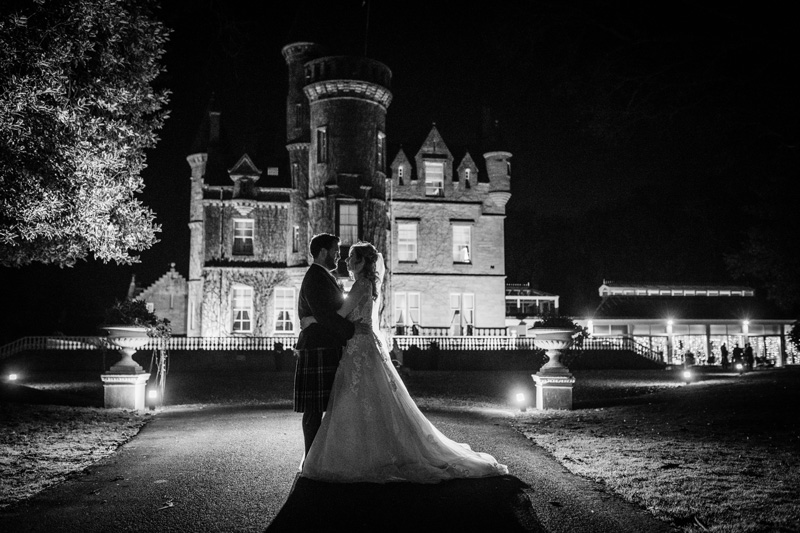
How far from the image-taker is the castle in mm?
33781

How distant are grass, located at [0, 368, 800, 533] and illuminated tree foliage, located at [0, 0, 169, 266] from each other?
3137mm

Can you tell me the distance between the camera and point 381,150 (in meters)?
35.5

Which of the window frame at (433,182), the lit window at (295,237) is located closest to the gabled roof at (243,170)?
the lit window at (295,237)

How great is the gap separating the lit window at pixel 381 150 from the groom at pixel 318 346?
95.4 ft

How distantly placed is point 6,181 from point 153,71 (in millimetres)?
3780

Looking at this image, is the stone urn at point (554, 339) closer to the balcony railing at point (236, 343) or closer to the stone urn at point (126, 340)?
the stone urn at point (126, 340)

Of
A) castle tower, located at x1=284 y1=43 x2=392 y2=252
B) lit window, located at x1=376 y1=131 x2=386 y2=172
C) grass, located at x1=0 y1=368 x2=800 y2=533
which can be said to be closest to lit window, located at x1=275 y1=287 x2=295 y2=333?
castle tower, located at x1=284 y1=43 x2=392 y2=252

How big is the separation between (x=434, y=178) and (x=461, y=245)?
4085 millimetres

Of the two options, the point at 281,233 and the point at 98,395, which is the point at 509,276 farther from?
the point at 98,395

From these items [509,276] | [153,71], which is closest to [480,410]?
[153,71]

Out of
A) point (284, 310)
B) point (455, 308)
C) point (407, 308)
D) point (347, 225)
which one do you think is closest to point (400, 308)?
point (407, 308)

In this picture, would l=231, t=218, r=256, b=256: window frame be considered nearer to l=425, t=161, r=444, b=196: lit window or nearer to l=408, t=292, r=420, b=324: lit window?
l=408, t=292, r=420, b=324: lit window

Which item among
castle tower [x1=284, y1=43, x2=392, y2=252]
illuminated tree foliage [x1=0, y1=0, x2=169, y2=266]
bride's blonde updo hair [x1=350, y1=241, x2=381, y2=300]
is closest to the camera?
bride's blonde updo hair [x1=350, y1=241, x2=381, y2=300]

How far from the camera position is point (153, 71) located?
1290 cm
